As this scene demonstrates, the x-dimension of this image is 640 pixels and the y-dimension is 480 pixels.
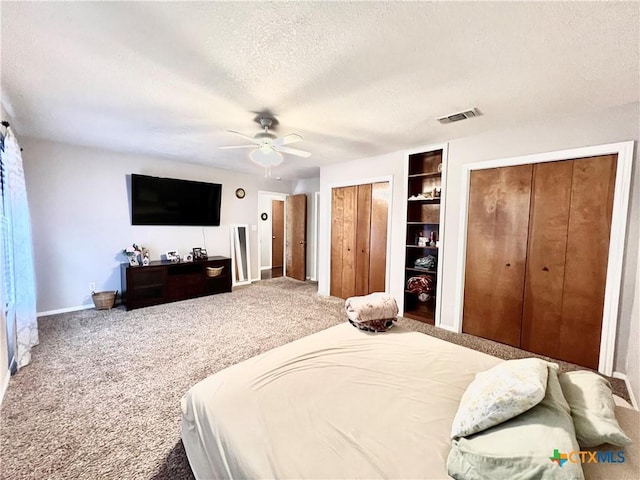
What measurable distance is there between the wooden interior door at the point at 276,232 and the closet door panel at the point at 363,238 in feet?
12.5

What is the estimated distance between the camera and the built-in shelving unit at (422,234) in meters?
3.80

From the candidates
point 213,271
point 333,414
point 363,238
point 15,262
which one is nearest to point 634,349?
point 333,414

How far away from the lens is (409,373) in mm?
1518

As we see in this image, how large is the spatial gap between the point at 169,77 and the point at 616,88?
3.37 meters

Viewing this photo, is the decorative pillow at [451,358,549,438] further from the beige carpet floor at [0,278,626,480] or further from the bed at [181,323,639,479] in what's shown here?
the beige carpet floor at [0,278,626,480]

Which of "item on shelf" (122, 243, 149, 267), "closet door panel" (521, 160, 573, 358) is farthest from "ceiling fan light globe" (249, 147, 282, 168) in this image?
"item on shelf" (122, 243, 149, 267)

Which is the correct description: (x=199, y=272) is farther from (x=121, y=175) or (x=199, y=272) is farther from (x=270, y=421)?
(x=270, y=421)

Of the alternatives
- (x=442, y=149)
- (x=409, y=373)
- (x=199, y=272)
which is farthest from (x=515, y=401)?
Result: (x=199, y=272)

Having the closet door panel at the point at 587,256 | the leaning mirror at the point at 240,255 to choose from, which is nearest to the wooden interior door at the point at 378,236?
the closet door panel at the point at 587,256

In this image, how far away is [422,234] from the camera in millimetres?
4066

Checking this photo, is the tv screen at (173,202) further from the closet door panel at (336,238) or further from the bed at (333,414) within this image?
the bed at (333,414)

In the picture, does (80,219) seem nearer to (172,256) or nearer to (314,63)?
(172,256)

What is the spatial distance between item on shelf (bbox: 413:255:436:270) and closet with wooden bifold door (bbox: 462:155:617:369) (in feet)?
1.79

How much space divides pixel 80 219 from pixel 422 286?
5.04 meters
